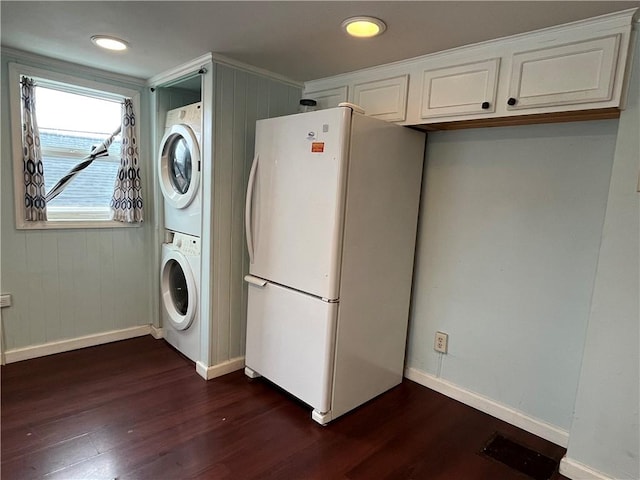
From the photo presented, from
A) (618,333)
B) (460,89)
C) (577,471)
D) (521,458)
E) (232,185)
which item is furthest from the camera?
(232,185)

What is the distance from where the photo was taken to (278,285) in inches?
92.2

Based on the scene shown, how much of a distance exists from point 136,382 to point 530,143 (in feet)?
9.18

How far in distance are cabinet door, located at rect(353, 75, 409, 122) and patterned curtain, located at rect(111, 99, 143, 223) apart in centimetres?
172

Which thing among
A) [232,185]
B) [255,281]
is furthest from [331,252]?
[232,185]

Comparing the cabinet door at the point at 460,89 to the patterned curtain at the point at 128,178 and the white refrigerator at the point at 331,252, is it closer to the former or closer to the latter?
the white refrigerator at the point at 331,252

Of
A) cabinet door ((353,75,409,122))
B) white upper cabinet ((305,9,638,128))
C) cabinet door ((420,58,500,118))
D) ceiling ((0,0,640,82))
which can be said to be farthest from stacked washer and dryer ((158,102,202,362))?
cabinet door ((420,58,500,118))

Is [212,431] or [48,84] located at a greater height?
[48,84]

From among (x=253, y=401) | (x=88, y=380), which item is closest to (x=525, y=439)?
(x=253, y=401)

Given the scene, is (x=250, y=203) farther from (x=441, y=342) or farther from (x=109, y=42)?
(x=441, y=342)

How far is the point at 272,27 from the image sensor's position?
1849mm

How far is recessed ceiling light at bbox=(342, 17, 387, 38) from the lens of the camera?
1709mm

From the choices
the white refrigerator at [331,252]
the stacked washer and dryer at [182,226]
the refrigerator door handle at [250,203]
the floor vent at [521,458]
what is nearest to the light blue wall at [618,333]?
the floor vent at [521,458]

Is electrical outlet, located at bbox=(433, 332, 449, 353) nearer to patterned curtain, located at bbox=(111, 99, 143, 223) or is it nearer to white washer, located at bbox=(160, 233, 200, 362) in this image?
white washer, located at bbox=(160, 233, 200, 362)

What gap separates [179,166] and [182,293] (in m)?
0.99
